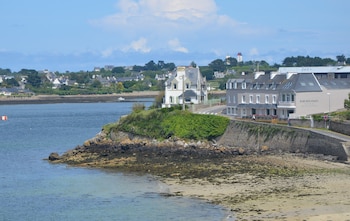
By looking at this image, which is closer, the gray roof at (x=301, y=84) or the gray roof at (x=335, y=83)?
the gray roof at (x=301, y=84)

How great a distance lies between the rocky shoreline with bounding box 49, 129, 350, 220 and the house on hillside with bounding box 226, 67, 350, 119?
6.94m

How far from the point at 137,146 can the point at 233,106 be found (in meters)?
11.9

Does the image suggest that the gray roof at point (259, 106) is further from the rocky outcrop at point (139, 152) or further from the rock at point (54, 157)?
the rock at point (54, 157)

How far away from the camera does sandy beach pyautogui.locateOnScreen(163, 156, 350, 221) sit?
28578mm

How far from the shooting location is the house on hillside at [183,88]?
67125 mm

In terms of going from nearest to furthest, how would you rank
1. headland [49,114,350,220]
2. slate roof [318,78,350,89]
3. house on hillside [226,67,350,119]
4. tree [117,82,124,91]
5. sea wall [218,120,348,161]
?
headland [49,114,350,220] < sea wall [218,120,348,161] < house on hillside [226,67,350,119] < slate roof [318,78,350,89] < tree [117,82,124,91]

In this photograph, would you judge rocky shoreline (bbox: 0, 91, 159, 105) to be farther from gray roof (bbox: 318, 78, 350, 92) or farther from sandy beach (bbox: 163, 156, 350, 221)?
sandy beach (bbox: 163, 156, 350, 221)

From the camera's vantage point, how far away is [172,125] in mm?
52531

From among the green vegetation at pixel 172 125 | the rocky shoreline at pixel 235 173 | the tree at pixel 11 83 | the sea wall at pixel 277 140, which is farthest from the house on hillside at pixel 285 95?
the tree at pixel 11 83

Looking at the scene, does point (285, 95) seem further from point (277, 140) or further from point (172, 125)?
point (172, 125)

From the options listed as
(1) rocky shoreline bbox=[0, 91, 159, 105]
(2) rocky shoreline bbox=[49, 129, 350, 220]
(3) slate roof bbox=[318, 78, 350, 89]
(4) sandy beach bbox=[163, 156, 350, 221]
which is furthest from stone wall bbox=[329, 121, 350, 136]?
(1) rocky shoreline bbox=[0, 91, 159, 105]

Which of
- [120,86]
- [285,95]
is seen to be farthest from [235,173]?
[120,86]

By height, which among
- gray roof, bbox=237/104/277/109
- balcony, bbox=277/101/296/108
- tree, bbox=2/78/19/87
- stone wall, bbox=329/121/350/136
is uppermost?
tree, bbox=2/78/19/87

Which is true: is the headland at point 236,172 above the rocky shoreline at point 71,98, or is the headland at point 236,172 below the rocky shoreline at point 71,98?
below
